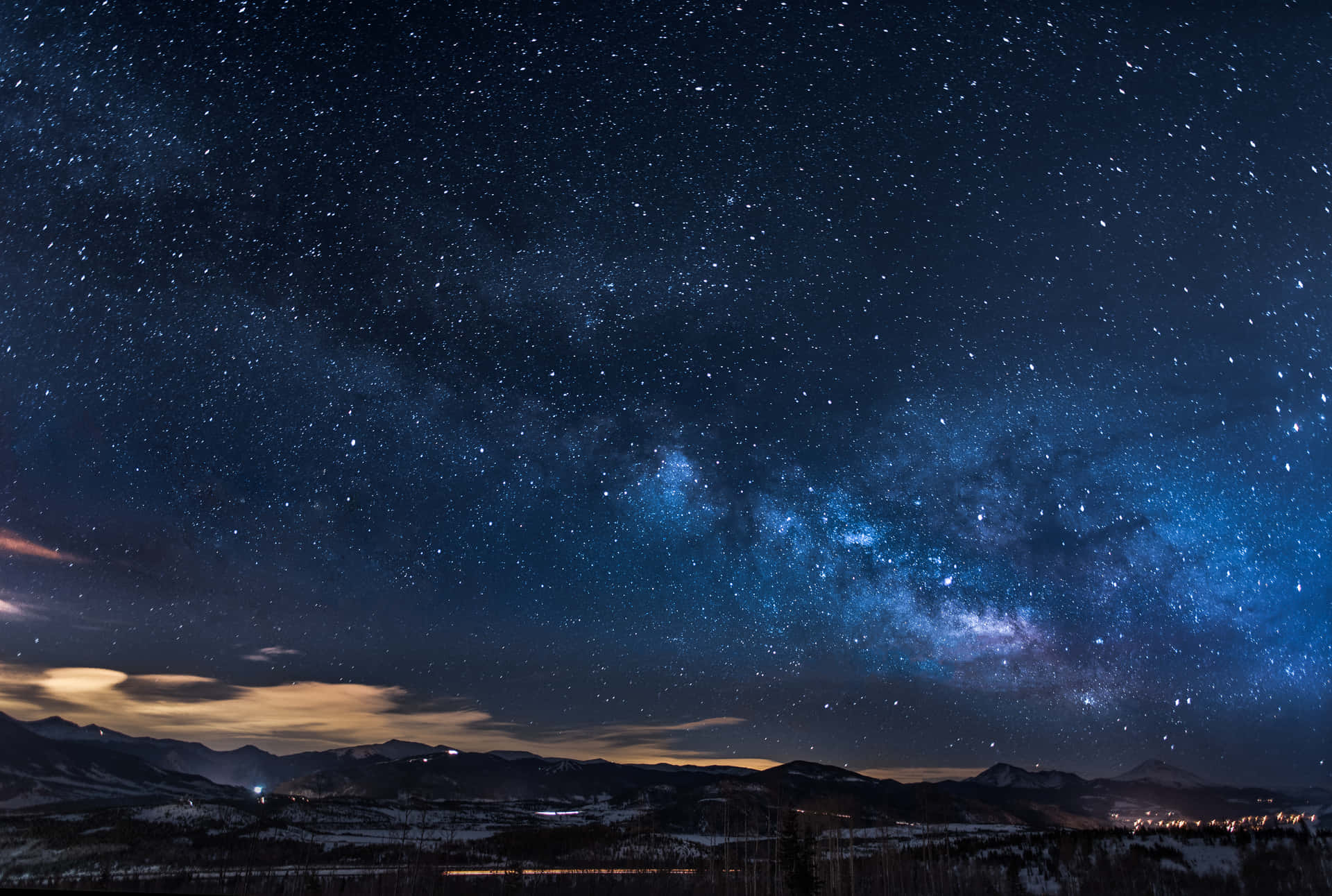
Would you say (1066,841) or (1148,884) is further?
(1066,841)

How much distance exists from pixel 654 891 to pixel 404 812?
125523 mm

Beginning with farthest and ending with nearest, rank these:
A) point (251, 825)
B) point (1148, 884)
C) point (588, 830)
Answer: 1. point (588, 830)
2. point (251, 825)
3. point (1148, 884)

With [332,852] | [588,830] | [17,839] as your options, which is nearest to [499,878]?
[332,852]

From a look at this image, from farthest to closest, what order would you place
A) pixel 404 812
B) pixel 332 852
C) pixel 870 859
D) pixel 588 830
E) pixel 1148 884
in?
pixel 404 812 → pixel 588 830 → pixel 332 852 → pixel 870 859 → pixel 1148 884

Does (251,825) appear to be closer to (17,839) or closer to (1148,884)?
(17,839)

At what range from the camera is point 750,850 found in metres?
144

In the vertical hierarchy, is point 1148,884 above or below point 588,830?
above

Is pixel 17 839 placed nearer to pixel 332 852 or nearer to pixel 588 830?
pixel 332 852

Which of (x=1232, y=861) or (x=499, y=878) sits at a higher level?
(x=1232, y=861)

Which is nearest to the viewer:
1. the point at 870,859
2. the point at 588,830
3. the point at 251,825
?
the point at 870,859

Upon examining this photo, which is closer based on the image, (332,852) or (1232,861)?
(1232,861)

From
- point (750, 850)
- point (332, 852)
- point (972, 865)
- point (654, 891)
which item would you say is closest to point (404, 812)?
point (332, 852)

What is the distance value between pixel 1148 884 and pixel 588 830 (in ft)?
379

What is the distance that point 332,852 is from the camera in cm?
12156
